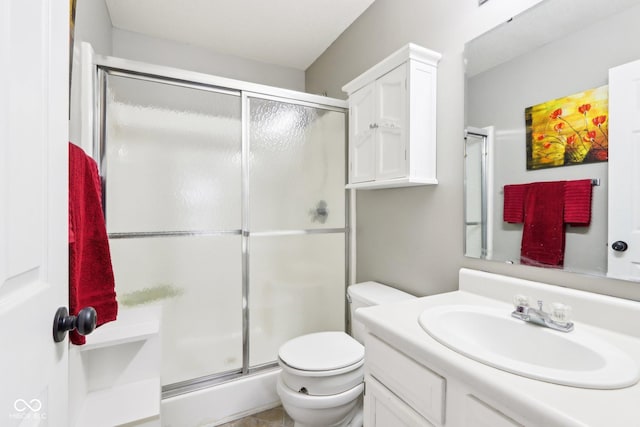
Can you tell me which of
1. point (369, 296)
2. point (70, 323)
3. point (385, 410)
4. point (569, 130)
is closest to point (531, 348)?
point (385, 410)

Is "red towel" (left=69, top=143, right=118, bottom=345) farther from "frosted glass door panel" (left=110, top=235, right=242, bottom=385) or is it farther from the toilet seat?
the toilet seat

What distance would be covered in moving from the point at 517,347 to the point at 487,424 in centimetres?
38

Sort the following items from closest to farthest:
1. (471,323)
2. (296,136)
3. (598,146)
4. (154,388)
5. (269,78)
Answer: (598,146) → (471,323) → (154,388) → (296,136) → (269,78)

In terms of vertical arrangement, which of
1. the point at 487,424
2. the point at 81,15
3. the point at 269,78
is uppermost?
the point at 269,78

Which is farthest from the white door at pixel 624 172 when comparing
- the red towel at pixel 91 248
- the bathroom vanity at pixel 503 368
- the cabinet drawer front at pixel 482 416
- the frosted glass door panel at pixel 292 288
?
the red towel at pixel 91 248

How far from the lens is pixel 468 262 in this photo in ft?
4.34

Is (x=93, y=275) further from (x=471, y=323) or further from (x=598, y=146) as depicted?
(x=598, y=146)

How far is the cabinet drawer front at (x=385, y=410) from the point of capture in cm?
81

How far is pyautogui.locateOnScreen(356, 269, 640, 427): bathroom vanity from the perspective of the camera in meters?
0.56

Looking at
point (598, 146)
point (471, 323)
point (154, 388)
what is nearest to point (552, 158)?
point (598, 146)

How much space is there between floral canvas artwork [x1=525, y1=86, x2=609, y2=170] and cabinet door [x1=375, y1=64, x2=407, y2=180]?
507 millimetres

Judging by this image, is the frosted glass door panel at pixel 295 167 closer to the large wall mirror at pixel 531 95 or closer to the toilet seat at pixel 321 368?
the toilet seat at pixel 321 368

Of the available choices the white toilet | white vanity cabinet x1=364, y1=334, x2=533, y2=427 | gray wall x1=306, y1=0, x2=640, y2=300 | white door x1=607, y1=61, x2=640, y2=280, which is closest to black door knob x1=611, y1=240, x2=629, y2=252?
white door x1=607, y1=61, x2=640, y2=280

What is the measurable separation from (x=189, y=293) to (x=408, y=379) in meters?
1.32
